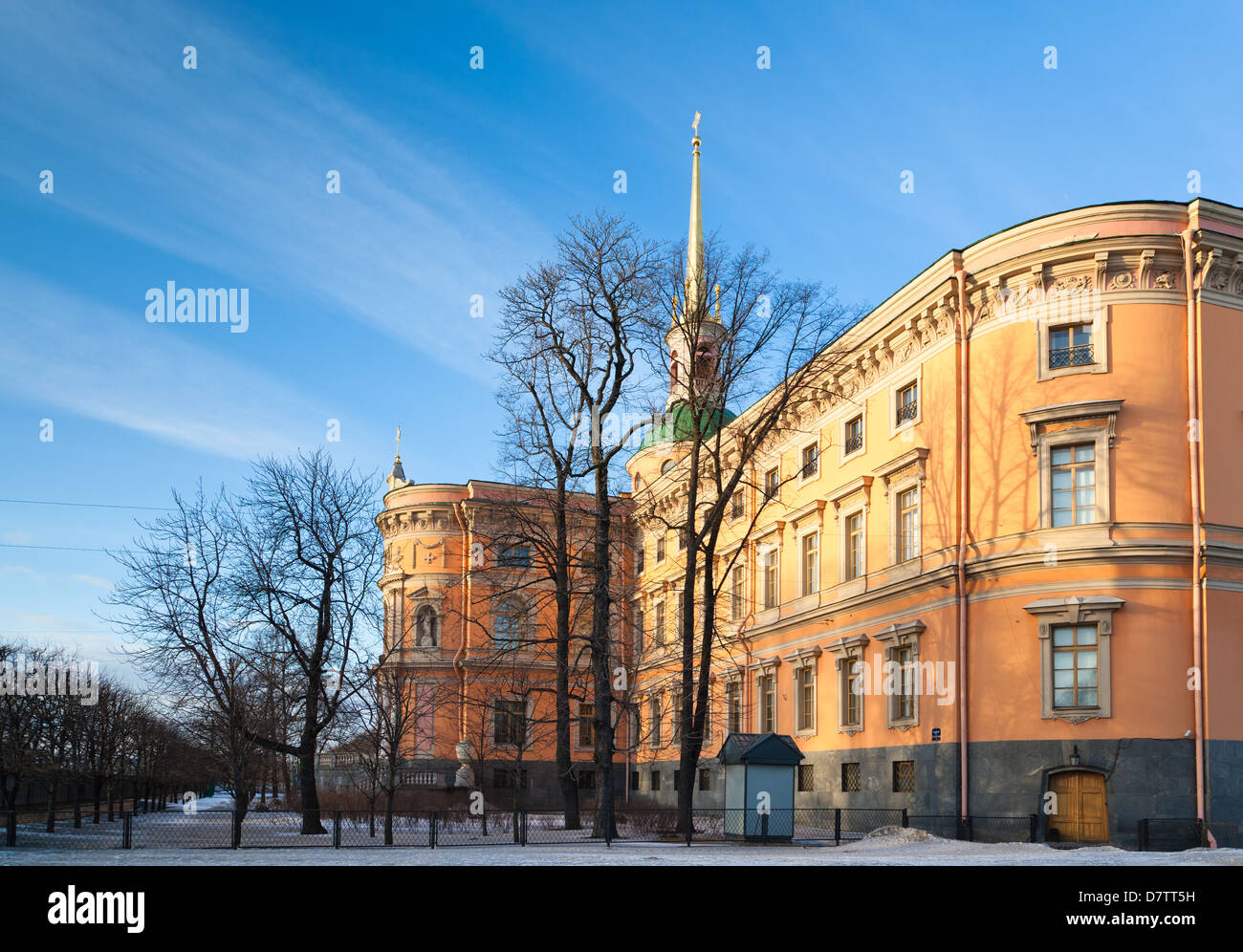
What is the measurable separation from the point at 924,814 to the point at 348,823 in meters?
19.4

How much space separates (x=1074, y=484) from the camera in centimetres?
3206

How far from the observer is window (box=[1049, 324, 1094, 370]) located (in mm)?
32312

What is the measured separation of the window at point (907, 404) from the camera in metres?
37.3

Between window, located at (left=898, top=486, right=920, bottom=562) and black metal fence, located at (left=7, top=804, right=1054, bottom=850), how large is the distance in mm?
7722

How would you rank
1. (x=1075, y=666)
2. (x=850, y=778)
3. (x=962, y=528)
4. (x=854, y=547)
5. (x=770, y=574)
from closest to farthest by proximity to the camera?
(x=1075, y=666) → (x=962, y=528) → (x=850, y=778) → (x=854, y=547) → (x=770, y=574)

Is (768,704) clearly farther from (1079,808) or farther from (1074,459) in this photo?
(1074,459)

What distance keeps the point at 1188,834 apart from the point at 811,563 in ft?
58.5

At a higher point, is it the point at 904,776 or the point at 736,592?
the point at 736,592

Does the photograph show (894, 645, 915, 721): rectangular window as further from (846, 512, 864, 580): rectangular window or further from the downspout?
the downspout

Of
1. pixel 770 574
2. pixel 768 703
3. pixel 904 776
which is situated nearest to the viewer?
pixel 904 776

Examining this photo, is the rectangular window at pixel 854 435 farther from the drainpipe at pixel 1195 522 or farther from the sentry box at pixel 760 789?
the sentry box at pixel 760 789

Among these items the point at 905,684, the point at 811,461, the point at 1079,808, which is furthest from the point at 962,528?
the point at 811,461
